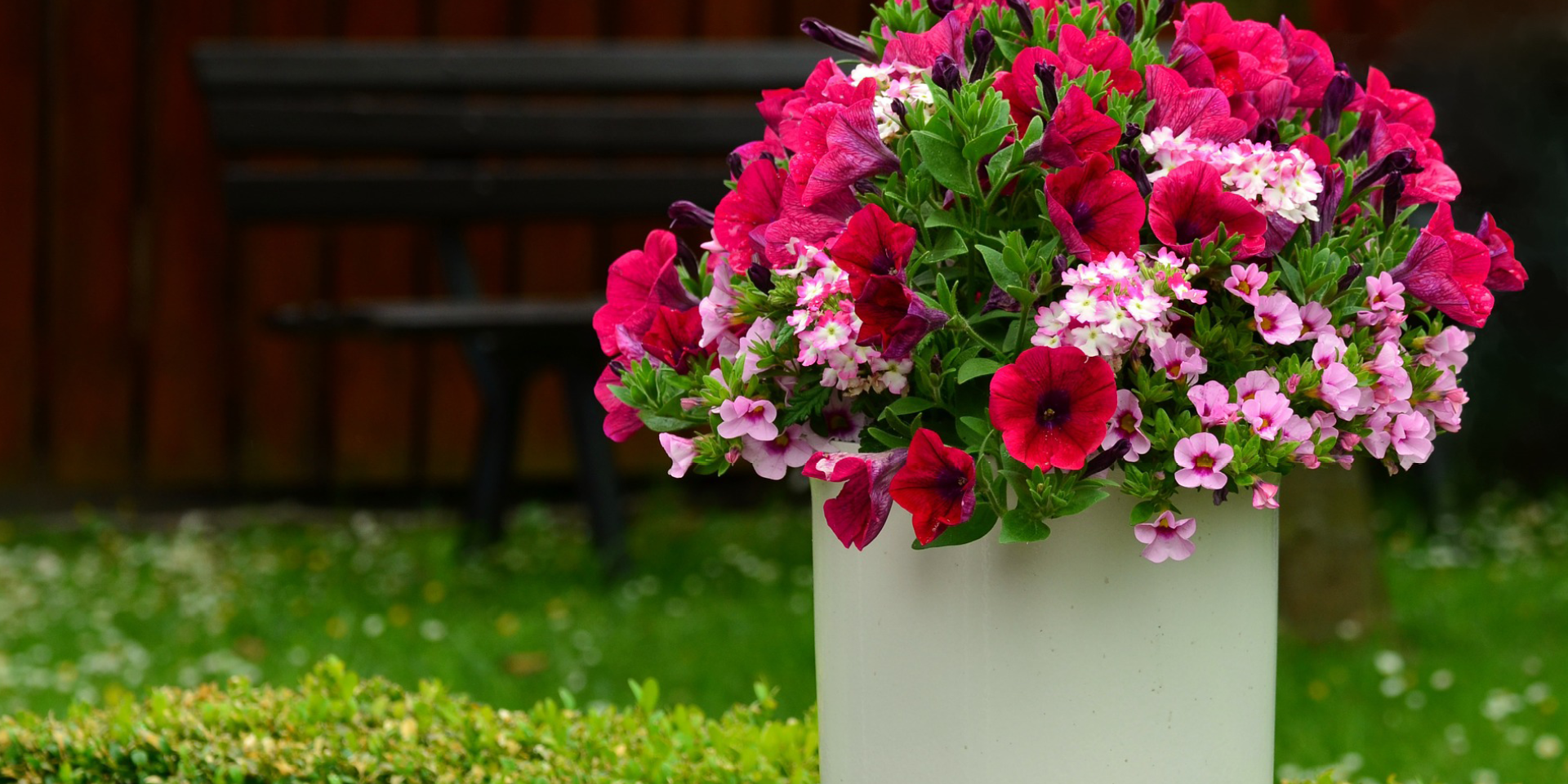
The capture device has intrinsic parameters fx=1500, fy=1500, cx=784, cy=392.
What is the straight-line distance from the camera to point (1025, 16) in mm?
1417

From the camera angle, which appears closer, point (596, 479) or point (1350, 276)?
point (1350, 276)

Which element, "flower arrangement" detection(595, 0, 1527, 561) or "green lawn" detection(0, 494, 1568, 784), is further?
"green lawn" detection(0, 494, 1568, 784)

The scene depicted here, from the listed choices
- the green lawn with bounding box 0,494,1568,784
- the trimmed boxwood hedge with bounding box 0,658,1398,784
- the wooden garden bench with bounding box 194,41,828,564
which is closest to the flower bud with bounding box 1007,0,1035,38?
the trimmed boxwood hedge with bounding box 0,658,1398,784

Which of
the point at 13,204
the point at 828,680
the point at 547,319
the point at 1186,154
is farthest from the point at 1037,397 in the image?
the point at 13,204

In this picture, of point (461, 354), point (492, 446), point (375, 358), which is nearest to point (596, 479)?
point (492, 446)

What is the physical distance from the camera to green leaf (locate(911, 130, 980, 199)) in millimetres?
1261

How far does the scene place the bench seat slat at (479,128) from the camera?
4.59 m

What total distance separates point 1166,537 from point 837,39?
584 mm

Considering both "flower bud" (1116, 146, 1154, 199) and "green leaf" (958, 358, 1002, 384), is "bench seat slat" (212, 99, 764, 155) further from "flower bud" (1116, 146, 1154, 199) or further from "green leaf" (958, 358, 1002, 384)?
"green leaf" (958, 358, 1002, 384)

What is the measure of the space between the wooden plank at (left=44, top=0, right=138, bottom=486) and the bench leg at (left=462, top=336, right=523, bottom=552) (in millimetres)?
1638

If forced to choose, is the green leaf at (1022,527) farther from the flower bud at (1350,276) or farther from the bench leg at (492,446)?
the bench leg at (492,446)

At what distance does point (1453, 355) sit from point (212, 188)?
4.71 meters

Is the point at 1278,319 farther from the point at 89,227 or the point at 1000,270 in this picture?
the point at 89,227

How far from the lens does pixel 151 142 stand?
525cm
